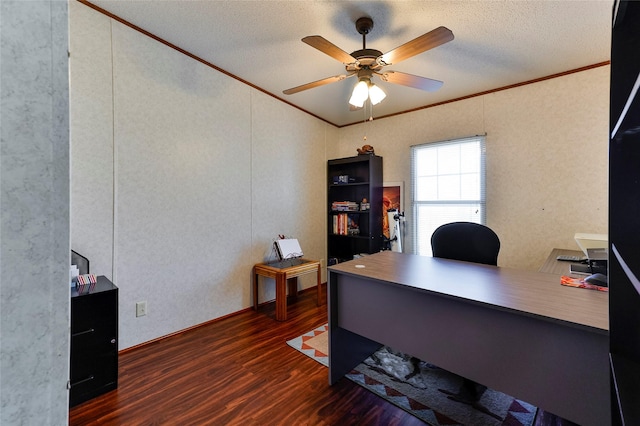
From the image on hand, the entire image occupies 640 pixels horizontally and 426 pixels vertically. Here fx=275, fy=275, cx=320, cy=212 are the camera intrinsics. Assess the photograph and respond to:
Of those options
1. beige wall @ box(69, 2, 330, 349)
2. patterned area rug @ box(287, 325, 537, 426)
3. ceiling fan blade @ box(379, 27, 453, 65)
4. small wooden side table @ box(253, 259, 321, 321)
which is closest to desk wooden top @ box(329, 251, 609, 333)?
patterned area rug @ box(287, 325, 537, 426)

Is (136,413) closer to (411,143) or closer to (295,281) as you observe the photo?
(295,281)

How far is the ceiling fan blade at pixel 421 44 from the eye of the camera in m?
1.60

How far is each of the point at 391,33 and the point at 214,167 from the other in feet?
6.57

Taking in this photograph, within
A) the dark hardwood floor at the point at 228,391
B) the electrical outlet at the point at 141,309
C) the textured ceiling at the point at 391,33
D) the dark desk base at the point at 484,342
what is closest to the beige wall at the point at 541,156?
the textured ceiling at the point at 391,33

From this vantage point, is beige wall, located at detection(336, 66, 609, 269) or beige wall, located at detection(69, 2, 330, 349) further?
beige wall, located at detection(336, 66, 609, 269)

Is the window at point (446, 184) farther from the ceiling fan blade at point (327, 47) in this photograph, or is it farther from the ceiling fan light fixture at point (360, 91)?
the ceiling fan blade at point (327, 47)

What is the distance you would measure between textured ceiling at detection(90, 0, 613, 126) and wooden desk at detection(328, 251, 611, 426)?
70.5 inches

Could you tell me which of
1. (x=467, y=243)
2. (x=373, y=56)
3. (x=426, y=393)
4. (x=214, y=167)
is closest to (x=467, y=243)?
(x=467, y=243)

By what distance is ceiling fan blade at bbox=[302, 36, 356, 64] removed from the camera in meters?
1.69

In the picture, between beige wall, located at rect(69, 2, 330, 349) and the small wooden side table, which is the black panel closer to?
the small wooden side table

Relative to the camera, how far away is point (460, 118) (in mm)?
3389

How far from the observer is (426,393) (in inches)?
70.2

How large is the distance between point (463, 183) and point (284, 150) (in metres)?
2.29

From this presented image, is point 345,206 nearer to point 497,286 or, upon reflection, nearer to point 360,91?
point 360,91
